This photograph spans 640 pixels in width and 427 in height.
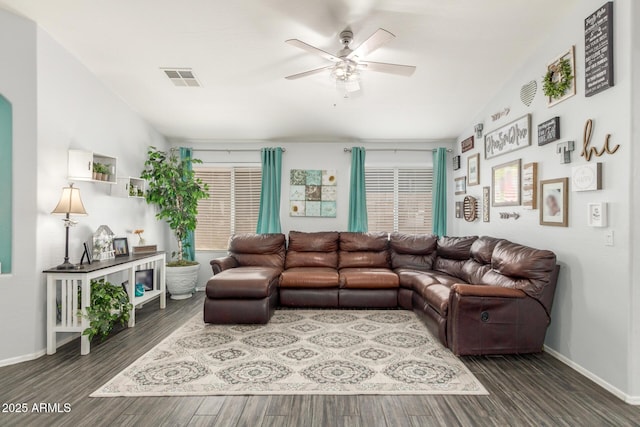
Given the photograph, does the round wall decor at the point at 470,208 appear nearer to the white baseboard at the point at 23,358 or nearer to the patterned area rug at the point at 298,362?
the patterned area rug at the point at 298,362

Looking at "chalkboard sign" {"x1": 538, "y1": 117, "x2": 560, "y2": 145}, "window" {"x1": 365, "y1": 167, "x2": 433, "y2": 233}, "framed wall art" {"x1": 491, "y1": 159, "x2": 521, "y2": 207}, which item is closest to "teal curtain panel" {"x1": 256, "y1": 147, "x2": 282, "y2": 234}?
"window" {"x1": 365, "y1": 167, "x2": 433, "y2": 233}

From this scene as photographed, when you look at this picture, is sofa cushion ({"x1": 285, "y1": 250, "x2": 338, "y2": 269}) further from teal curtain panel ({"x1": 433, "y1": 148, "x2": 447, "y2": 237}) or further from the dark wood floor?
the dark wood floor

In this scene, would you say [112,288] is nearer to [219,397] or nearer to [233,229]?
[219,397]

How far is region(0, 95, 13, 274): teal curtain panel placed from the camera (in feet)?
9.10

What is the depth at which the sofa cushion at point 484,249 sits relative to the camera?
365cm

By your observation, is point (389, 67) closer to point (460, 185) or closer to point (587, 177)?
point (587, 177)

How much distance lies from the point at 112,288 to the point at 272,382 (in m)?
2.04

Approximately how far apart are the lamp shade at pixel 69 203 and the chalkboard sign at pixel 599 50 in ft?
15.0

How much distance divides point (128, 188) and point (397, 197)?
4111 mm

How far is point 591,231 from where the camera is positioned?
2.56 m

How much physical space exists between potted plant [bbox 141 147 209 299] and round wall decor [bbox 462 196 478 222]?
4.04 m

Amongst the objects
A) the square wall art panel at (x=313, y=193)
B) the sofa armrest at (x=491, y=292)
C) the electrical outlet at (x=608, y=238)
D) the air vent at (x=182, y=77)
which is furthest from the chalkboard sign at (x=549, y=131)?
the air vent at (x=182, y=77)

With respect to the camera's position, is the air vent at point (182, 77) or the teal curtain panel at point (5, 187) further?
the air vent at point (182, 77)

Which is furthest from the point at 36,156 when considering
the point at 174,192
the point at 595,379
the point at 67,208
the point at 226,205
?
the point at 595,379
